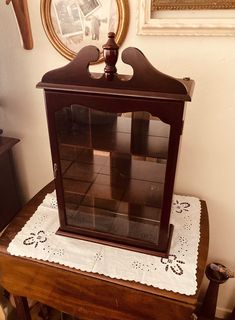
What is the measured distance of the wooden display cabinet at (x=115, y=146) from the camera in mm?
707

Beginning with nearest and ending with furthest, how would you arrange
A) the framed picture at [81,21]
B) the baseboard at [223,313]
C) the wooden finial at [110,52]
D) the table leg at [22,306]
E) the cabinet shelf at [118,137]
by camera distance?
the wooden finial at [110,52] < the cabinet shelf at [118,137] < the framed picture at [81,21] < the table leg at [22,306] < the baseboard at [223,313]

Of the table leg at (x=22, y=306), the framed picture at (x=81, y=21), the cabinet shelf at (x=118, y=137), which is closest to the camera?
the cabinet shelf at (x=118, y=137)

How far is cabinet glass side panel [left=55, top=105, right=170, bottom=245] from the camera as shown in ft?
2.73

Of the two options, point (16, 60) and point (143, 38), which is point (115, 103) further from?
point (16, 60)

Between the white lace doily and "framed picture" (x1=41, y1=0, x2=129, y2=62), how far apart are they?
2.19 feet

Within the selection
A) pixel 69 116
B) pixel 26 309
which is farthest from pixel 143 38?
pixel 26 309

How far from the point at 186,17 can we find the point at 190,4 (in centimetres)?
4

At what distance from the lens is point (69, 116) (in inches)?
33.4

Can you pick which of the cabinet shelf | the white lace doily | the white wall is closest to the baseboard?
the white wall

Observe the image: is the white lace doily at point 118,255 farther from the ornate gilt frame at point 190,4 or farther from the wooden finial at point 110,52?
the ornate gilt frame at point 190,4

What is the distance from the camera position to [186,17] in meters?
0.91

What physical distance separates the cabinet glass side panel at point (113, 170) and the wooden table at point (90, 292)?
164 mm

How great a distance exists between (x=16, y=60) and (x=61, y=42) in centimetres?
24

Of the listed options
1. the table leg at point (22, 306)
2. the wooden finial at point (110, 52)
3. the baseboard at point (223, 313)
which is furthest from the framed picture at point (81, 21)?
the baseboard at point (223, 313)
